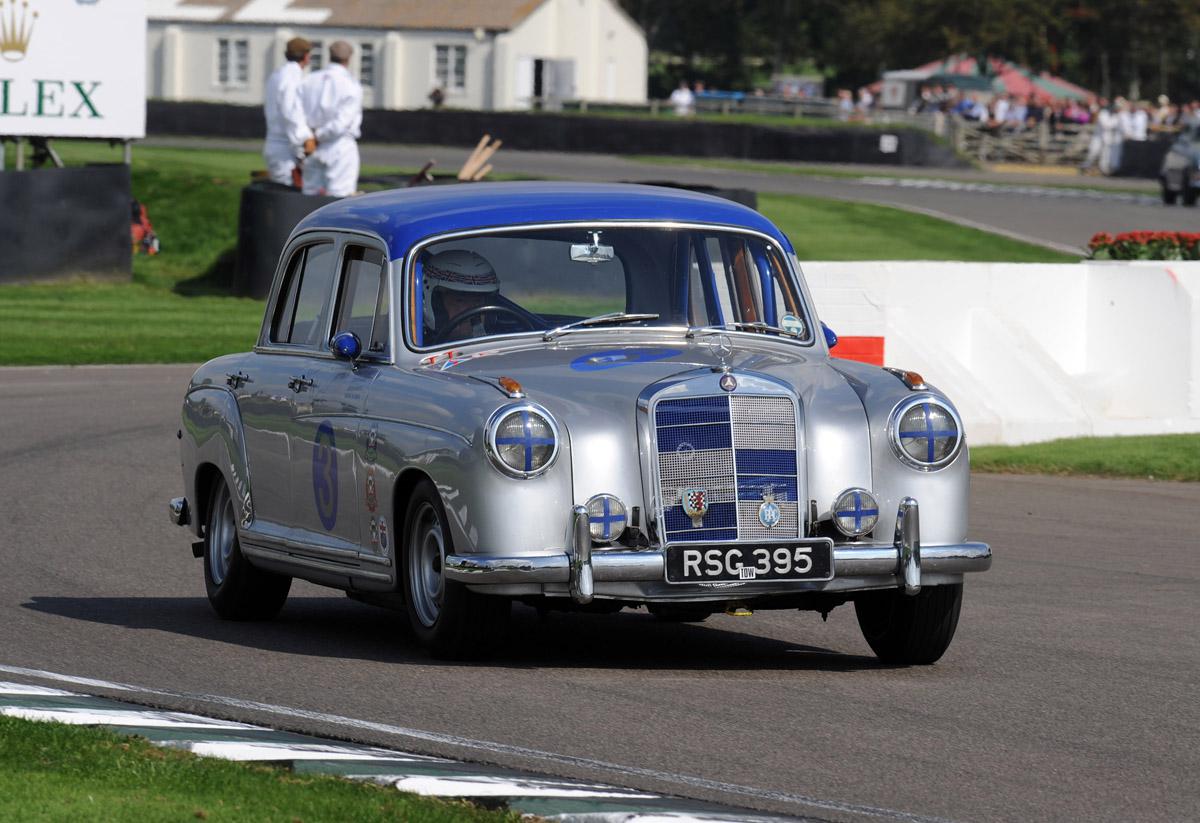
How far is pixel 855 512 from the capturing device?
24.6ft

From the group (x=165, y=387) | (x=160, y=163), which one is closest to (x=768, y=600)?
(x=165, y=387)

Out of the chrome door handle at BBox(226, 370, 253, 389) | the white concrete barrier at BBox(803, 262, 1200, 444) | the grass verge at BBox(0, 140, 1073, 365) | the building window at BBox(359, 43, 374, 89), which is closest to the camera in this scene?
the chrome door handle at BBox(226, 370, 253, 389)

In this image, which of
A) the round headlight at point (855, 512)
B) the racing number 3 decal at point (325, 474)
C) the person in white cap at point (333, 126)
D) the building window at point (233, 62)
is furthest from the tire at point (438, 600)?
the building window at point (233, 62)

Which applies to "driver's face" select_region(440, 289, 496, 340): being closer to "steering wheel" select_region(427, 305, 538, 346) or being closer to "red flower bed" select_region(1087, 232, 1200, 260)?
"steering wheel" select_region(427, 305, 538, 346)

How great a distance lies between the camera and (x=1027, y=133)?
204 feet

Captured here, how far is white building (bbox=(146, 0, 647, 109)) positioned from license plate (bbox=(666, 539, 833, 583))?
75175 mm

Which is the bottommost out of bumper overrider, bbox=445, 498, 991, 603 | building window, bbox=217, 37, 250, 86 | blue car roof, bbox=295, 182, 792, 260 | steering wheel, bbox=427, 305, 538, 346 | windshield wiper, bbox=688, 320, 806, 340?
bumper overrider, bbox=445, 498, 991, 603

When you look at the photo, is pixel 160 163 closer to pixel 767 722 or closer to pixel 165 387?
pixel 165 387

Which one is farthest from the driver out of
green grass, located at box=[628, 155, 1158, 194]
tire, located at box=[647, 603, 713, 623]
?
green grass, located at box=[628, 155, 1158, 194]

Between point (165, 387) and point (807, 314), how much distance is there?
1067cm

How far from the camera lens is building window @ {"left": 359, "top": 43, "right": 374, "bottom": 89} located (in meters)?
82.8

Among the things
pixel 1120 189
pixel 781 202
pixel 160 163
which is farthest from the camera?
pixel 1120 189

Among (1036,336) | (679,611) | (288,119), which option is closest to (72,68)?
(288,119)

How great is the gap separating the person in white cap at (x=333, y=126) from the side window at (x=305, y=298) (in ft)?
41.1
